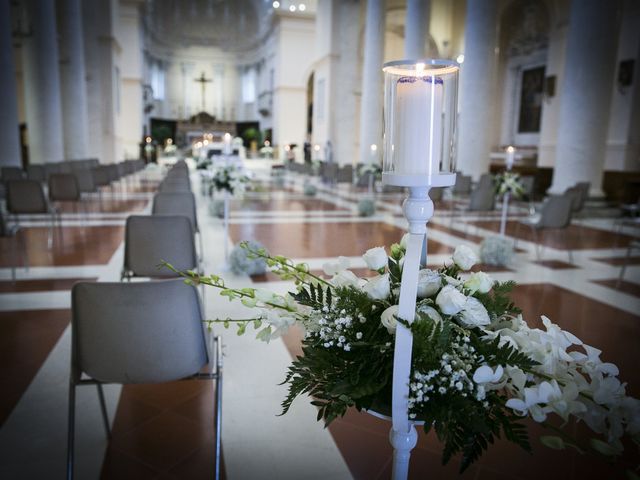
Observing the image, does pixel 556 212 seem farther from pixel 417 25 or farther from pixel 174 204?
pixel 417 25

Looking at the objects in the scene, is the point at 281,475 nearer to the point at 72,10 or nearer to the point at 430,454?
the point at 430,454

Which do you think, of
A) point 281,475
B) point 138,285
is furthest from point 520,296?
point 138,285

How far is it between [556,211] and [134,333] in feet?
19.7

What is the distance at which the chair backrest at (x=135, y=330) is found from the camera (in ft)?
6.93

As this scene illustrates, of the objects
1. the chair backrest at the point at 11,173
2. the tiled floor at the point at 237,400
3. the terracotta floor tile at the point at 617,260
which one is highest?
the chair backrest at the point at 11,173

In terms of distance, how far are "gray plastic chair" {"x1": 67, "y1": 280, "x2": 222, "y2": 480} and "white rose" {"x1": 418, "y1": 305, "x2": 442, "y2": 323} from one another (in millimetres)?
1190

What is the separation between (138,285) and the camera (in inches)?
83.3

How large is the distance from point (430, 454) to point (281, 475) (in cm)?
72

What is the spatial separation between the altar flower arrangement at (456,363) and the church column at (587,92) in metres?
11.1

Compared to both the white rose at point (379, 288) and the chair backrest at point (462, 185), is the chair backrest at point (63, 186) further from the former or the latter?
the white rose at point (379, 288)

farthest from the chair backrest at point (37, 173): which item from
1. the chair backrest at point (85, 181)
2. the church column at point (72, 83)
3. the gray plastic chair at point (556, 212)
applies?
the gray plastic chair at point (556, 212)

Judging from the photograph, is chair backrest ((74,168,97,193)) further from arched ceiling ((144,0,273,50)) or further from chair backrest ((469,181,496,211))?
arched ceiling ((144,0,273,50))

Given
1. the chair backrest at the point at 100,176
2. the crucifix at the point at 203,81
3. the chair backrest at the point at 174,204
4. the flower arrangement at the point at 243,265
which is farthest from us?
the crucifix at the point at 203,81

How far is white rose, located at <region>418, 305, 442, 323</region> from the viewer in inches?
47.8
